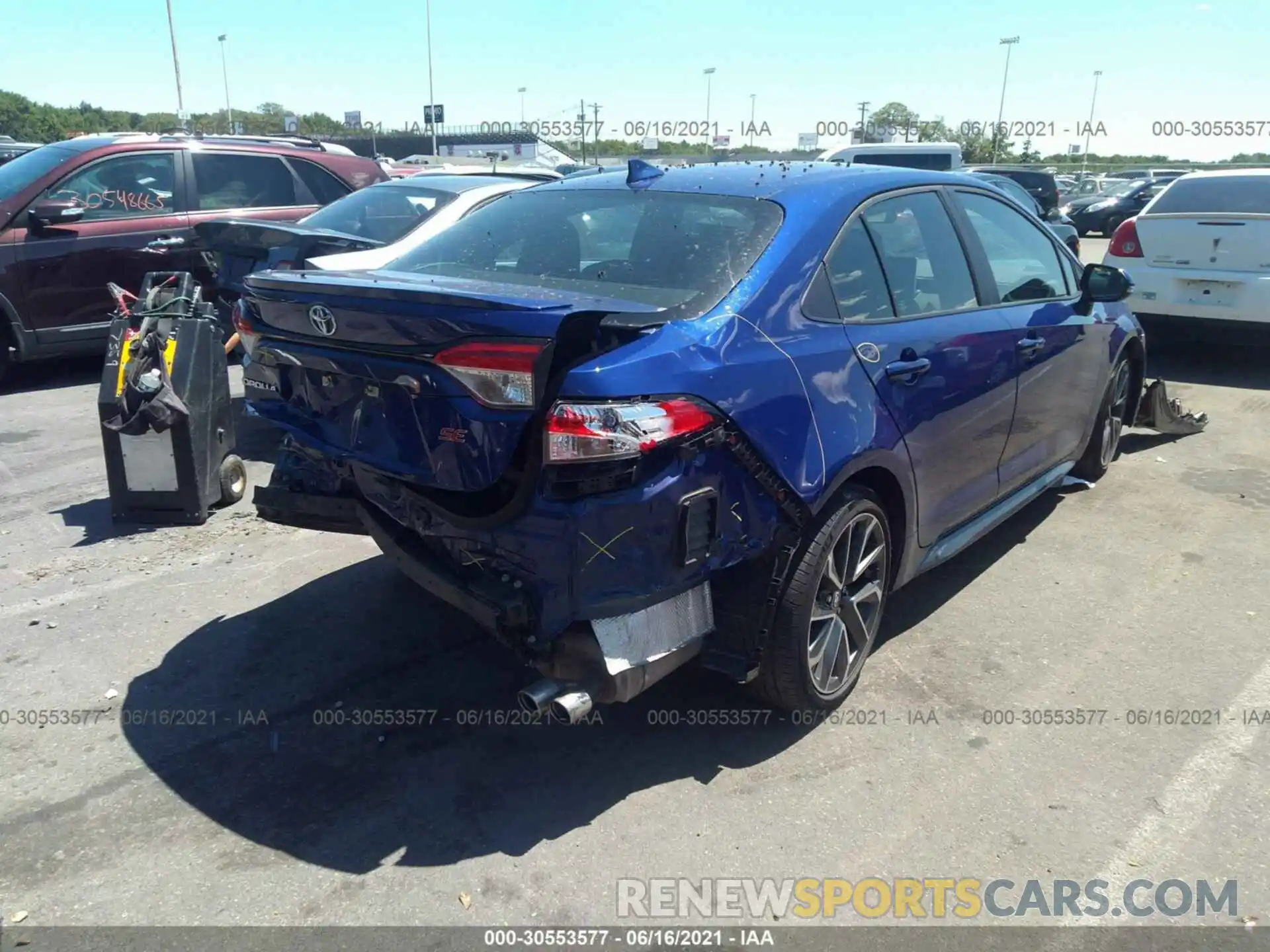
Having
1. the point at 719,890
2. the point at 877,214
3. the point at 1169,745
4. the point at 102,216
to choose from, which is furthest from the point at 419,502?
the point at 102,216

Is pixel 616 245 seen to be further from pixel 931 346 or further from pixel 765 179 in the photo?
pixel 931 346

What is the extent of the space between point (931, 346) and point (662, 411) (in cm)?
145

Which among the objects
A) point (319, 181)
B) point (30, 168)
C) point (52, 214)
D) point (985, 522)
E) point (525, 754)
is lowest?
point (525, 754)

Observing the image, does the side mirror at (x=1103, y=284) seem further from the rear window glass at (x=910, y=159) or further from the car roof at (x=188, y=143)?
the rear window glass at (x=910, y=159)

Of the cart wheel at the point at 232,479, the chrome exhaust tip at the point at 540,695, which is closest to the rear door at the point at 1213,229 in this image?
the cart wheel at the point at 232,479

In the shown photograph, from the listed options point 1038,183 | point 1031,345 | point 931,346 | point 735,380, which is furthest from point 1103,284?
point 1038,183

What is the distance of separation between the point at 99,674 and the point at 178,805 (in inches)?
38.9

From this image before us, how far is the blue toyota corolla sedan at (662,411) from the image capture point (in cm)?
265

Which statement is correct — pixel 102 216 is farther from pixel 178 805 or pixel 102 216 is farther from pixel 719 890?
pixel 719 890

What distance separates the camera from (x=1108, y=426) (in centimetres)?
575

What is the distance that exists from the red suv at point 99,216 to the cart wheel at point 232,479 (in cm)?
222

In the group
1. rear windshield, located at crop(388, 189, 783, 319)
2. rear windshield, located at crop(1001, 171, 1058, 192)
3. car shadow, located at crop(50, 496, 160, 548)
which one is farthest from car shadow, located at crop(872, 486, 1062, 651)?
Answer: rear windshield, located at crop(1001, 171, 1058, 192)

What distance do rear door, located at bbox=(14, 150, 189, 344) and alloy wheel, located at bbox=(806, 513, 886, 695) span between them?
6.27 metres

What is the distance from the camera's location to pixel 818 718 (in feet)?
11.2
